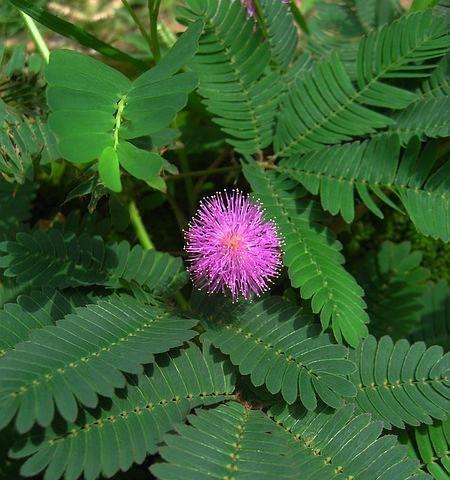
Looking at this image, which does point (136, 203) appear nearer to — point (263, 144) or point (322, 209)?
point (263, 144)

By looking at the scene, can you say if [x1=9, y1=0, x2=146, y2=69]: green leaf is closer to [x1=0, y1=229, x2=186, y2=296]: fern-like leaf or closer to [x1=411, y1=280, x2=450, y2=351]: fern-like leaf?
[x1=0, y1=229, x2=186, y2=296]: fern-like leaf

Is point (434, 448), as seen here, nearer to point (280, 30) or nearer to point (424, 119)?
point (424, 119)

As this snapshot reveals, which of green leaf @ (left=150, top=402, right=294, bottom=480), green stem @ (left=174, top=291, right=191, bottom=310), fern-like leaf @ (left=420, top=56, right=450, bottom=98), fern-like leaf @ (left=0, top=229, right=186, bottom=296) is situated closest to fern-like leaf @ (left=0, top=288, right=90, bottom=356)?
fern-like leaf @ (left=0, top=229, right=186, bottom=296)

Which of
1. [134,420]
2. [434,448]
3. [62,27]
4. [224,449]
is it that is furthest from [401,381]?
[62,27]

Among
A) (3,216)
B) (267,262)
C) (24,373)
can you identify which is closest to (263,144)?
(267,262)

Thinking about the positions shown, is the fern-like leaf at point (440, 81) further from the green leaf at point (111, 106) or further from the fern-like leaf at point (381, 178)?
the green leaf at point (111, 106)
